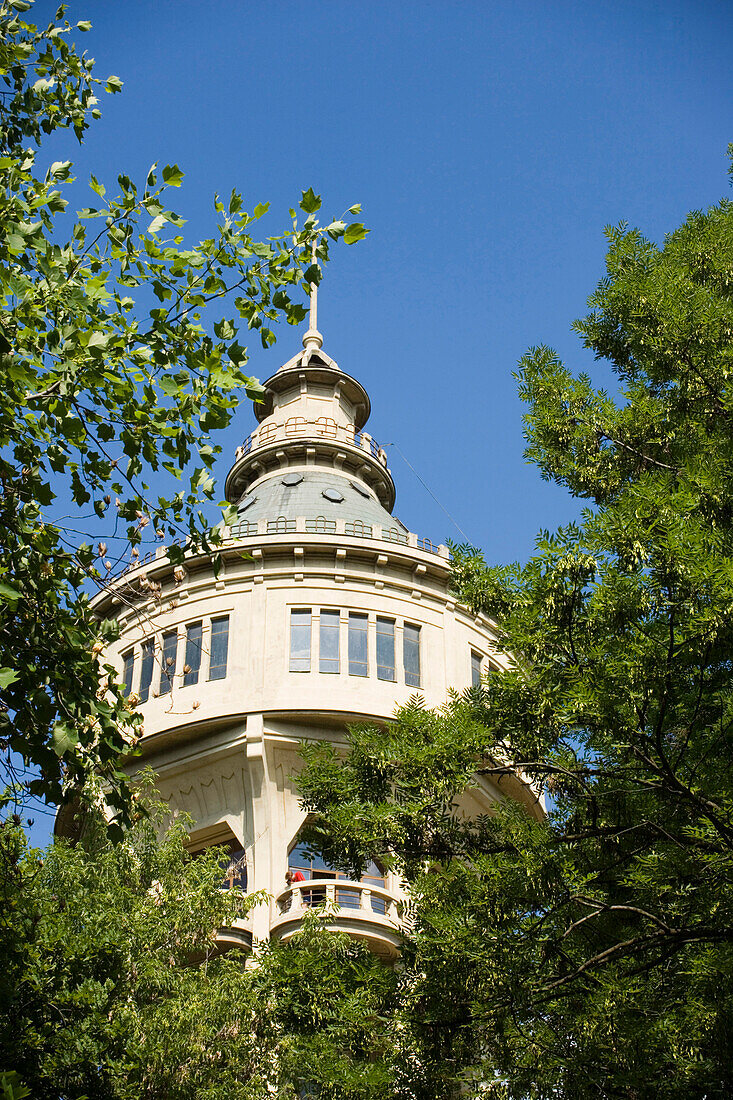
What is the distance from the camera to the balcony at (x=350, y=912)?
24.2 m

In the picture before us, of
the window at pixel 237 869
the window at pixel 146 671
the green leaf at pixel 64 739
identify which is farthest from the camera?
the window at pixel 146 671

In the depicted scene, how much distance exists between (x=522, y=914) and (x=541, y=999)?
2.57 feet

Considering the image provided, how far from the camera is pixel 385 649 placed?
91.6ft

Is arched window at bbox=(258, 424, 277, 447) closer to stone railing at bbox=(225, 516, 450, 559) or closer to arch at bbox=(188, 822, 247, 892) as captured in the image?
stone railing at bbox=(225, 516, 450, 559)

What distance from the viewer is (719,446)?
13453 mm

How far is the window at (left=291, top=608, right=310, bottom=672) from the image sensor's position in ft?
89.3

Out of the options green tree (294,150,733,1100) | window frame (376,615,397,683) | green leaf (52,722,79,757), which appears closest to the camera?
green leaf (52,722,79,757)

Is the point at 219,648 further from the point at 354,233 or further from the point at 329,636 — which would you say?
the point at 354,233

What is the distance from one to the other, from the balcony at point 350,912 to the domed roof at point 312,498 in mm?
10193

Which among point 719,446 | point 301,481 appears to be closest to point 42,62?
point 719,446

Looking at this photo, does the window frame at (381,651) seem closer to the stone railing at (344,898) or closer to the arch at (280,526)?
the arch at (280,526)

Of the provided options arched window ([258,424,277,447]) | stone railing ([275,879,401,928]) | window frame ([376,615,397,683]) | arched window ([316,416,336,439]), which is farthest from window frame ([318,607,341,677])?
arched window ([258,424,277,447])

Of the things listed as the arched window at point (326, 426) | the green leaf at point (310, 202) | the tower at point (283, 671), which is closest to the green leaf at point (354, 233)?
the green leaf at point (310, 202)

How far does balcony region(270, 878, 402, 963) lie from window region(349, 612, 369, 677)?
187 inches
